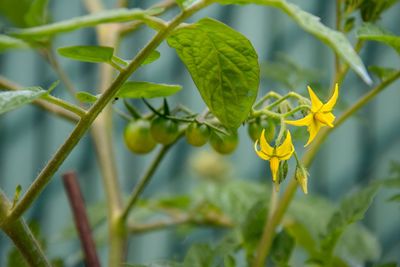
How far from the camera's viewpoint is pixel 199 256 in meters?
0.37

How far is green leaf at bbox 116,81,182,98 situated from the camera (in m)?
0.29

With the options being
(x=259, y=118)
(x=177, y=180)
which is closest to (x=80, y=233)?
(x=259, y=118)

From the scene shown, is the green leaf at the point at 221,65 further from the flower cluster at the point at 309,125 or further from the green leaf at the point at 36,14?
the green leaf at the point at 36,14

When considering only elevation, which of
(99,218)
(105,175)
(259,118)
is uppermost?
(259,118)

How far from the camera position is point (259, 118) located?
0.33 meters

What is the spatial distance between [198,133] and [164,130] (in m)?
0.02

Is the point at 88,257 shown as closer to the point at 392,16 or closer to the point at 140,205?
the point at 140,205

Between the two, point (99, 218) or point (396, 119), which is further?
point (396, 119)

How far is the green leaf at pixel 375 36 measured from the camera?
296 mm

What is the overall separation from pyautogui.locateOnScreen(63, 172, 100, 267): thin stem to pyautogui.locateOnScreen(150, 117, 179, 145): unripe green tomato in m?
0.10

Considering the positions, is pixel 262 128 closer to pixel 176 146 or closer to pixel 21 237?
pixel 21 237

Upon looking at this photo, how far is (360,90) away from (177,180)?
0.39 meters

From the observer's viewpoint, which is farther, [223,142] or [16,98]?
[223,142]

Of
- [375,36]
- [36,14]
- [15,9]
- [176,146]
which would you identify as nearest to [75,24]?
[375,36]
